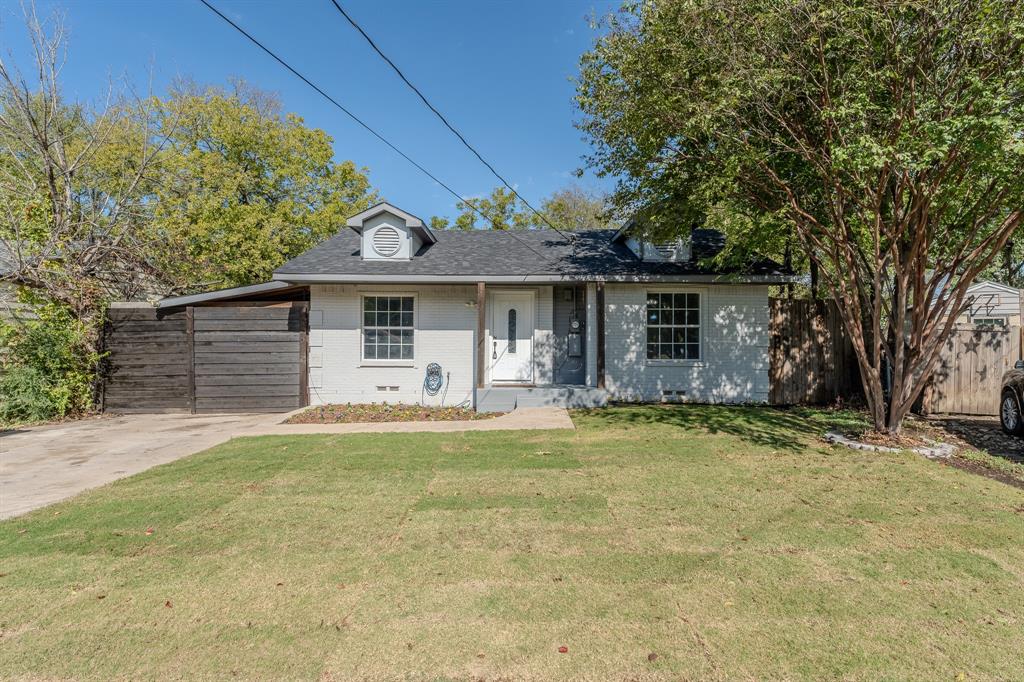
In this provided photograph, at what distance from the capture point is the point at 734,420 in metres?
8.59

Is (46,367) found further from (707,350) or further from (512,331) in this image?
(707,350)

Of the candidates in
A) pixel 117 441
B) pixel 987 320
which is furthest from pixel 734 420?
pixel 987 320

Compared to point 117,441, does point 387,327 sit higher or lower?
higher

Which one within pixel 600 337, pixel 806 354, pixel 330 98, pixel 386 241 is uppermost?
pixel 330 98

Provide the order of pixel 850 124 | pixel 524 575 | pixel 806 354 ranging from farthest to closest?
pixel 806 354 → pixel 850 124 → pixel 524 575

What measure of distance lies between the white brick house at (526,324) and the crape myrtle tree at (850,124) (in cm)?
278

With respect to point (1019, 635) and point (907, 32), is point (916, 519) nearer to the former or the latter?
point (1019, 635)

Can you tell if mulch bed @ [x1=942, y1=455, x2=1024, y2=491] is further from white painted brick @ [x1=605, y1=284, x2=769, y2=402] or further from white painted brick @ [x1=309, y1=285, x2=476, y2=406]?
white painted brick @ [x1=309, y1=285, x2=476, y2=406]

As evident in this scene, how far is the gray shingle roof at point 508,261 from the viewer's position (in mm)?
10383

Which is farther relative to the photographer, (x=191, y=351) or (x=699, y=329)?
(x=699, y=329)

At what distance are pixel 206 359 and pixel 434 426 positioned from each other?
5715 millimetres

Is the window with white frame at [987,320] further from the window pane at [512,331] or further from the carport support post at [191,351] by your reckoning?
the carport support post at [191,351]

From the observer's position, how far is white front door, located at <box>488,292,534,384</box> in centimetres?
1113

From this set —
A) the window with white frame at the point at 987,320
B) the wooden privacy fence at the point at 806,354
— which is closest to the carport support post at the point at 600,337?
the wooden privacy fence at the point at 806,354
